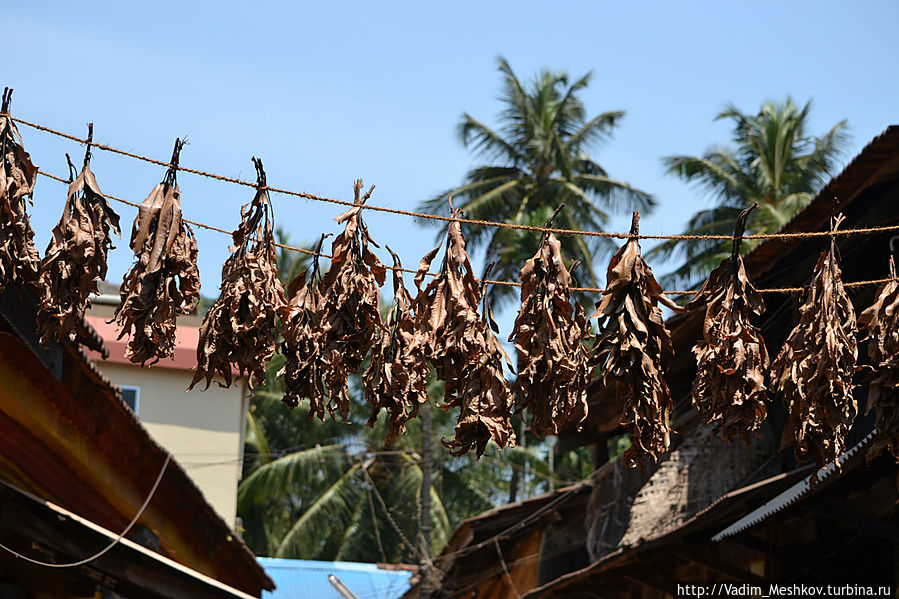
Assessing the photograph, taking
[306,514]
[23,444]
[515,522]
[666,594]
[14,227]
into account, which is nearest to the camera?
[14,227]

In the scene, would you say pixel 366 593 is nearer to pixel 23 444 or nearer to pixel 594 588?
pixel 594 588

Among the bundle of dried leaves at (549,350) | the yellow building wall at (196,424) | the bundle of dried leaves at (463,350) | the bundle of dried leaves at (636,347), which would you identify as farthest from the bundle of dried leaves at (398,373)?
the yellow building wall at (196,424)

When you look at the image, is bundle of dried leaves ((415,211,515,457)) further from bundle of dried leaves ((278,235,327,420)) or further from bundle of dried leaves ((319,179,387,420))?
bundle of dried leaves ((278,235,327,420))

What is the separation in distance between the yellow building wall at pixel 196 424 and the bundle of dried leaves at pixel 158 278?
54.9 feet

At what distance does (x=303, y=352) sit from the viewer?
535 centimetres

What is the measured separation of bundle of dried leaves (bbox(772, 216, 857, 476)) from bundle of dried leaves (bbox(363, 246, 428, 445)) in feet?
5.60

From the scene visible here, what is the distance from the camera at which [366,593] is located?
25.5 metres

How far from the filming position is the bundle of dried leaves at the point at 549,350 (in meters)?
5.30

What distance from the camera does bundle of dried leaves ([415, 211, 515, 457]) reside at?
5184mm

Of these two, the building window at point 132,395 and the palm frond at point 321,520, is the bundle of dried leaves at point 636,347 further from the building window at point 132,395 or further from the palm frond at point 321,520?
the palm frond at point 321,520

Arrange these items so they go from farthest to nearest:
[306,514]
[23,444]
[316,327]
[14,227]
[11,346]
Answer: [306,514] → [23,444] → [11,346] → [316,327] → [14,227]

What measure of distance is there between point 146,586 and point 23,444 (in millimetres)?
1613

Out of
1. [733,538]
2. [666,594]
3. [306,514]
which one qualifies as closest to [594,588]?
[666,594]

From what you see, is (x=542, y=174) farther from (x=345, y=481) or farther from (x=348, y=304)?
(x=348, y=304)
